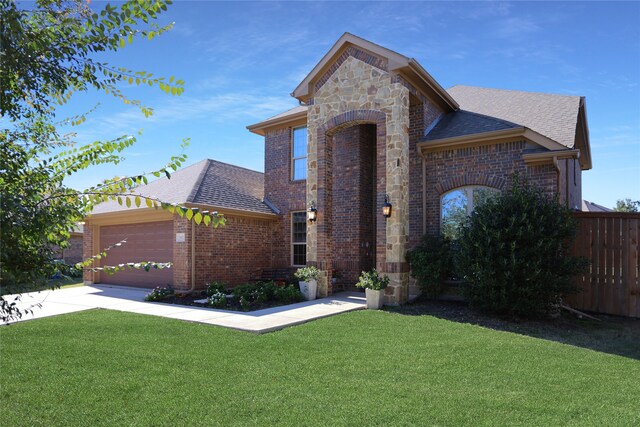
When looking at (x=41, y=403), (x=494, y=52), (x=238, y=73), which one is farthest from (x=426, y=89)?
(x=41, y=403)

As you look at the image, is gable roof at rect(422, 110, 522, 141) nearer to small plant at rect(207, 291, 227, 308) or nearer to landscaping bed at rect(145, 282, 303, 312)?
landscaping bed at rect(145, 282, 303, 312)

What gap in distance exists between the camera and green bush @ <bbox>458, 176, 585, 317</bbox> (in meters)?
8.98

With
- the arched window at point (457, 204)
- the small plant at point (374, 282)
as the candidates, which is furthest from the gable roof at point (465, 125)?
the small plant at point (374, 282)

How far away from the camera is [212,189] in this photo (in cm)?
1487

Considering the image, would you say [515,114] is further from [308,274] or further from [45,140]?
[45,140]

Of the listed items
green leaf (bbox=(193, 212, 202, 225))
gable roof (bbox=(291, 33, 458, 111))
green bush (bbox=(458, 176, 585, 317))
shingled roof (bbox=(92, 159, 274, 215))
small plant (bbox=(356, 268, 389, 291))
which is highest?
gable roof (bbox=(291, 33, 458, 111))

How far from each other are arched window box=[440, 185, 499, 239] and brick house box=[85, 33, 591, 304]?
Result: 4 cm

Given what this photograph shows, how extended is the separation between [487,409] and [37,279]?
415 cm

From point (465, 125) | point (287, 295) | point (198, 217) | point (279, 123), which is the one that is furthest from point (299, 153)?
point (198, 217)

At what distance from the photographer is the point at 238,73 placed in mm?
6723

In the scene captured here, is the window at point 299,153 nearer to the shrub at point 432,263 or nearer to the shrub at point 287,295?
the shrub at point 287,295

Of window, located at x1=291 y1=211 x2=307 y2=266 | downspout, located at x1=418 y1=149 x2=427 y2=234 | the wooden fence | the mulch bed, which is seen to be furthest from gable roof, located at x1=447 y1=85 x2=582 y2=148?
the mulch bed

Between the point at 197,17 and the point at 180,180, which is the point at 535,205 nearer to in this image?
the point at 197,17

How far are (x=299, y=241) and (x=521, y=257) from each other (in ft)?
26.5
